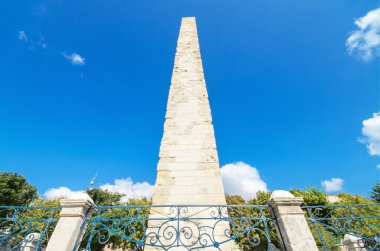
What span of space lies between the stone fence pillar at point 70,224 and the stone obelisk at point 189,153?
1536 mm

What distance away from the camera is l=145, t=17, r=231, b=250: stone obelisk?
445 centimetres

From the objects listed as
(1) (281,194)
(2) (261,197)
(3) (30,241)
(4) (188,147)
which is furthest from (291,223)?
(2) (261,197)

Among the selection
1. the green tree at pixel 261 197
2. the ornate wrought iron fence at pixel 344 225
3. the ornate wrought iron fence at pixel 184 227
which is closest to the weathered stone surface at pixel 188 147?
the ornate wrought iron fence at pixel 184 227

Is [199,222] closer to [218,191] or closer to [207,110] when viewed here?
[218,191]

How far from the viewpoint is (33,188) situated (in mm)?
22500

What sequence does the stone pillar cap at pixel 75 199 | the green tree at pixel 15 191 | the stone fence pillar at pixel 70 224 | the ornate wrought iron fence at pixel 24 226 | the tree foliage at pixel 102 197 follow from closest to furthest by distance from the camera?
the stone fence pillar at pixel 70 224 → the ornate wrought iron fence at pixel 24 226 → the stone pillar cap at pixel 75 199 → the green tree at pixel 15 191 → the tree foliage at pixel 102 197

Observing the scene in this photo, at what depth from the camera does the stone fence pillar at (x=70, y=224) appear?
8.64ft

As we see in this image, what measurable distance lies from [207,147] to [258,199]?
16019mm

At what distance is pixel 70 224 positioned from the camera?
280 centimetres

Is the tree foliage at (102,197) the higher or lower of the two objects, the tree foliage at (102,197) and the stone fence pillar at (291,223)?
the higher

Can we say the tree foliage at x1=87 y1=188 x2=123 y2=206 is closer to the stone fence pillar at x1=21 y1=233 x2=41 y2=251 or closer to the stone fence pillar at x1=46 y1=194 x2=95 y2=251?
the stone fence pillar at x1=21 y1=233 x2=41 y2=251

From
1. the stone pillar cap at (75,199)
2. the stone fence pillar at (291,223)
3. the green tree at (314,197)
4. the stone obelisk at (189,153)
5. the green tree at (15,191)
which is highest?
the green tree at (15,191)

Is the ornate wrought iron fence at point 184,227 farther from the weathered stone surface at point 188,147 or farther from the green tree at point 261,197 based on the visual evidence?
the green tree at point 261,197

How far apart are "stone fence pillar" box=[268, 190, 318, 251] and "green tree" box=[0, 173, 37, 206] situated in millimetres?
26723
